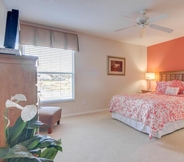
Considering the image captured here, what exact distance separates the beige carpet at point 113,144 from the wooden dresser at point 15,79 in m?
1.07

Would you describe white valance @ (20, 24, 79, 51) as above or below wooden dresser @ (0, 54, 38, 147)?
above

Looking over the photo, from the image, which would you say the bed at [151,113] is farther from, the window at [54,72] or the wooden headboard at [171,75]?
the wooden headboard at [171,75]

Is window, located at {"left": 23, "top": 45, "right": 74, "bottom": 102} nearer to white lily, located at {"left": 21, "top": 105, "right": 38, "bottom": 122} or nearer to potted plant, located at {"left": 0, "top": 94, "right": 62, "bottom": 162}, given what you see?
potted plant, located at {"left": 0, "top": 94, "right": 62, "bottom": 162}

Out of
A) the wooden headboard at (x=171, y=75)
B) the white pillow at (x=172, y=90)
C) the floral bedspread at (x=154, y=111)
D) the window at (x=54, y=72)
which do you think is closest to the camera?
the floral bedspread at (x=154, y=111)

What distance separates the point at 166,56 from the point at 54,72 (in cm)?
395

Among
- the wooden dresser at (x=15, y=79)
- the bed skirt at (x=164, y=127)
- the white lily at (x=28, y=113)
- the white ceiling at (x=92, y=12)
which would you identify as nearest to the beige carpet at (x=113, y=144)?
the bed skirt at (x=164, y=127)

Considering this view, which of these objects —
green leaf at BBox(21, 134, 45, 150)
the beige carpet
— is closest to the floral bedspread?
the beige carpet

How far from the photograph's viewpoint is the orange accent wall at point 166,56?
4391mm

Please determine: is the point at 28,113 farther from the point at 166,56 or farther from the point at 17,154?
the point at 166,56

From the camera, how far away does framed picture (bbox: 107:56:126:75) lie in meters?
4.62

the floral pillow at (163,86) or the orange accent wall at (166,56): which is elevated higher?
the orange accent wall at (166,56)

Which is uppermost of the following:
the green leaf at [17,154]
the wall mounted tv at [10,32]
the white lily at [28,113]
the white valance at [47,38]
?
the white valance at [47,38]

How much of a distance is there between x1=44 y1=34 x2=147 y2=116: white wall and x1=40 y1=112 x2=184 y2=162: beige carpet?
1097 millimetres

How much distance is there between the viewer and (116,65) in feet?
15.7
